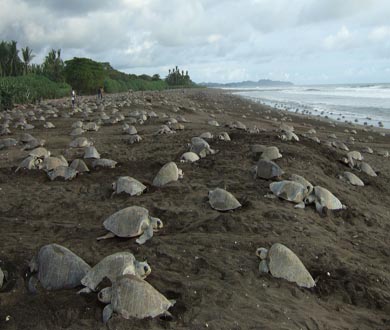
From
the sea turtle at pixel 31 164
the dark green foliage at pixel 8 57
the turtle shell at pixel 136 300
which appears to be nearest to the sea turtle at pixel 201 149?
the sea turtle at pixel 31 164

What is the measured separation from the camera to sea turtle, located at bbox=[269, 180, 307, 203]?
6.12 metres

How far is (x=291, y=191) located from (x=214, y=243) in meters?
1.92

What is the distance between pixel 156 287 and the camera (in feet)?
12.5

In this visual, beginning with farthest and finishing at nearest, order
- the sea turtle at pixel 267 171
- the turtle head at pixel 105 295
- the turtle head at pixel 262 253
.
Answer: the sea turtle at pixel 267 171
the turtle head at pixel 262 253
the turtle head at pixel 105 295

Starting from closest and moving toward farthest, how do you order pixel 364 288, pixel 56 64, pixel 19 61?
pixel 364 288 < pixel 19 61 < pixel 56 64

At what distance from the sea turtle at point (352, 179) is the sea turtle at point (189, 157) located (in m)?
2.96

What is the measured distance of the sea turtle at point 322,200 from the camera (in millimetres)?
6156

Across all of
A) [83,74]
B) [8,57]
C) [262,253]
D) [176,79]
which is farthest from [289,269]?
[176,79]

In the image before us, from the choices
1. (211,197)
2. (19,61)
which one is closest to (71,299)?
(211,197)

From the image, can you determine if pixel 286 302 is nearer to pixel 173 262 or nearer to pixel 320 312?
pixel 320 312

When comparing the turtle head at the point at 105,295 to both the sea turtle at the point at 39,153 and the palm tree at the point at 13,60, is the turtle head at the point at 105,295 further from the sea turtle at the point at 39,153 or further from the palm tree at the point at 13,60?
the palm tree at the point at 13,60

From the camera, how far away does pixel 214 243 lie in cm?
477

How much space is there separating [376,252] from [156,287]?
9.79 ft

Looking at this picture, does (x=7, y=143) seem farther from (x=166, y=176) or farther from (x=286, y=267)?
(x=286, y=267)
